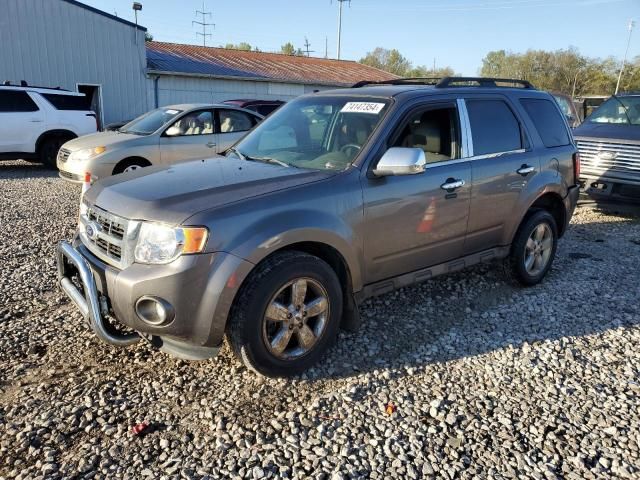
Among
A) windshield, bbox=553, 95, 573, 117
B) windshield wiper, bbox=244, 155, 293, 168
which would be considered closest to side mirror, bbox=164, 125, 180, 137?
windshield wiper, bbox=244, 155, 293, 168

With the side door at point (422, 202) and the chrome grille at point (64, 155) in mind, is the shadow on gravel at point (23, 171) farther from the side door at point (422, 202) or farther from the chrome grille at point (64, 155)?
the side door at point (422, 202)

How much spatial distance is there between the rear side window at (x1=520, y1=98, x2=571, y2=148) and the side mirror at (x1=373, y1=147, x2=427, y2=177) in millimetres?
2089


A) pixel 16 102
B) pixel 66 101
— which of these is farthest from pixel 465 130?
pixel 66 101

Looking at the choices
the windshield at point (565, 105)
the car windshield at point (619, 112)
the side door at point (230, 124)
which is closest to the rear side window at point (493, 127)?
the car windshield at point (619, 112)

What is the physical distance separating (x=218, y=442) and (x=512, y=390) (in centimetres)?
189

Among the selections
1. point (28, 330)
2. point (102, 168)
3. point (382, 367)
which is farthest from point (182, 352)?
point (102, 168)

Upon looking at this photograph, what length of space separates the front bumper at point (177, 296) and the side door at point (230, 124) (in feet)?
21.8

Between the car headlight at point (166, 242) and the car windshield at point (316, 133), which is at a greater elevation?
the car windshield at point (316, 133)

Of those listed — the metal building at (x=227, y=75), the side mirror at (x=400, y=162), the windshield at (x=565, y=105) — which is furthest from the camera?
the metal building at (x=227, y=75)

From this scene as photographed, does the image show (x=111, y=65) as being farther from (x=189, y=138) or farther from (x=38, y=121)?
(x=189, y=138)

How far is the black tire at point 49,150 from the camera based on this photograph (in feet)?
40.6

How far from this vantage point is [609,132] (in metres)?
8.46

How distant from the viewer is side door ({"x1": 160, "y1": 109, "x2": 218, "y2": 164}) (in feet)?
29.7

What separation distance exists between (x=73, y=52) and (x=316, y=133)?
18.2 m
